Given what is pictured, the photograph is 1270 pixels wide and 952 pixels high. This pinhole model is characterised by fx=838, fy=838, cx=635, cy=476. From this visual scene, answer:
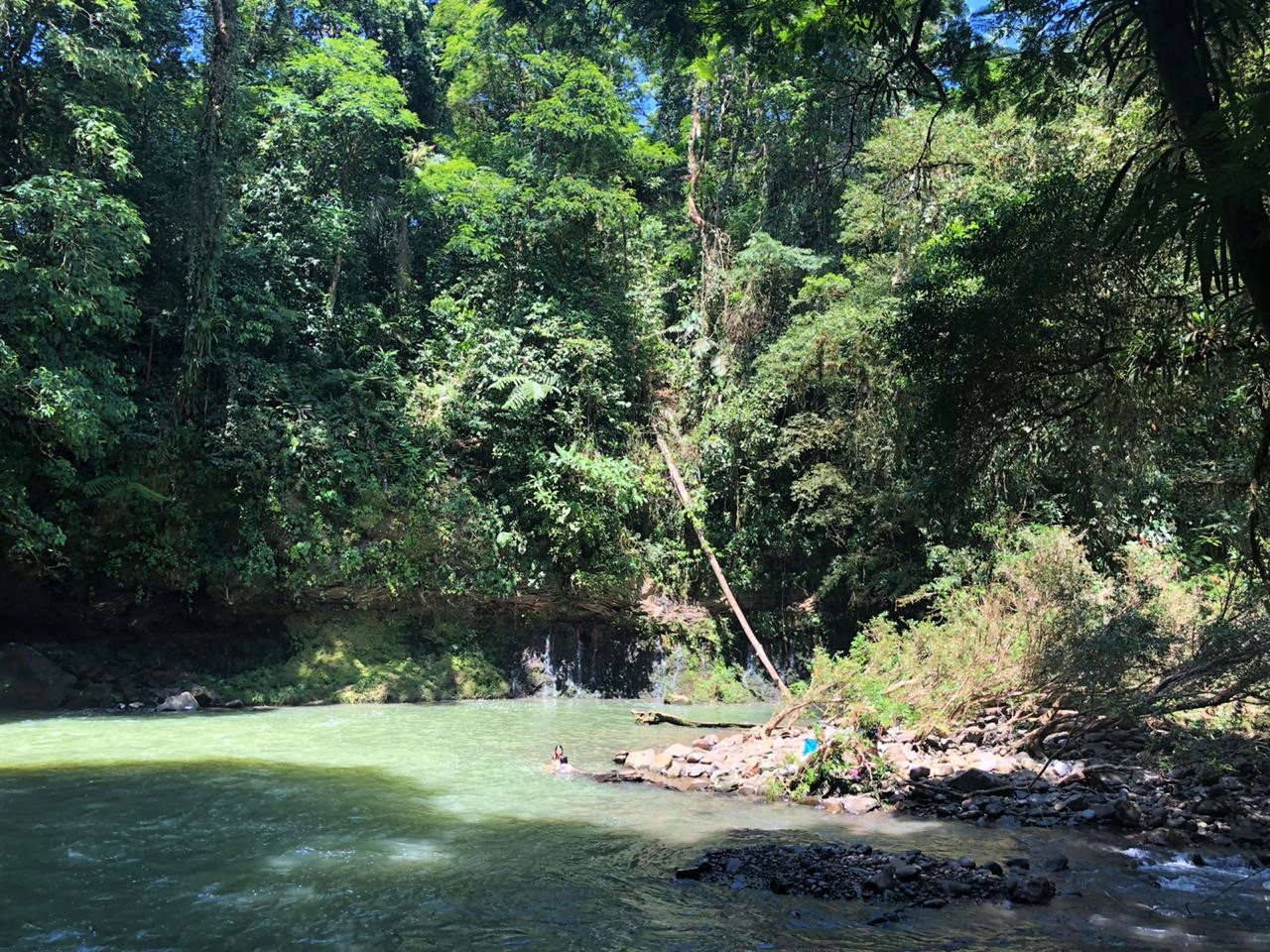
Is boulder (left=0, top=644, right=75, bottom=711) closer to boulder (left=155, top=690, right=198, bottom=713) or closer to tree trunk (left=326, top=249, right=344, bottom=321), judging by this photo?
boulder (left=155, top=690, right=198, bottom=713)

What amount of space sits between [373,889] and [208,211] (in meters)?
14.2

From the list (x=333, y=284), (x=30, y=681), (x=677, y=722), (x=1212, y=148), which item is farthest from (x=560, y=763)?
(x=333, y=284)

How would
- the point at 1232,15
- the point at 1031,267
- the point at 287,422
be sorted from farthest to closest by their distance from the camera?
1. the point at 287,422
2. the point at 1031,267
3. the point at 1232,15

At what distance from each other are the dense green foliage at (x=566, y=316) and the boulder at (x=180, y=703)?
207cm

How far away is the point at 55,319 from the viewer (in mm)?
13141

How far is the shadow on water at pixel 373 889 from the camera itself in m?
4.99

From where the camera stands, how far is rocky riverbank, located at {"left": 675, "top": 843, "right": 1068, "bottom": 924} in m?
5.65

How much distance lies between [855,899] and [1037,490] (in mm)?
11538

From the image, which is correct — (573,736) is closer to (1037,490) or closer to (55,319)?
(1037,490)

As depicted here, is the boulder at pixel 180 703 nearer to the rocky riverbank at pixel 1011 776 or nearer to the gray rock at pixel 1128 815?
the rocky riverbank at pixel 1011 776

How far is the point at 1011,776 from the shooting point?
8.95 m

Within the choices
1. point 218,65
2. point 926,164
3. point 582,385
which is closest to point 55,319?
point 218,65

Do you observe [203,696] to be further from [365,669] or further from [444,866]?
[444,866]

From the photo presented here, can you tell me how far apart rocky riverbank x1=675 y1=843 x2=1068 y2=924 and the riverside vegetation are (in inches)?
118
